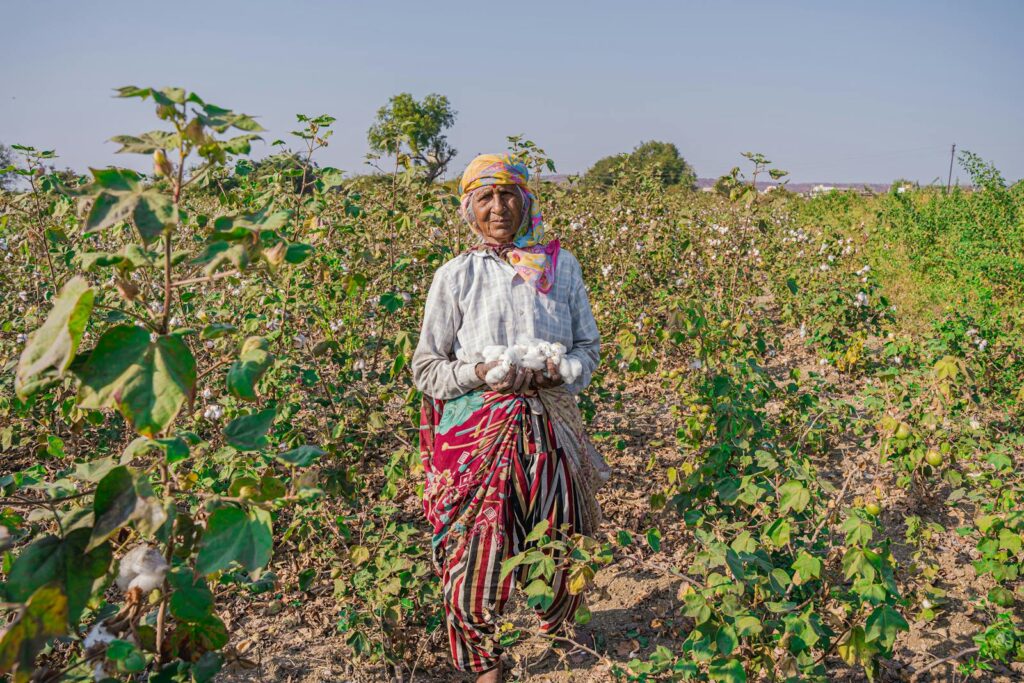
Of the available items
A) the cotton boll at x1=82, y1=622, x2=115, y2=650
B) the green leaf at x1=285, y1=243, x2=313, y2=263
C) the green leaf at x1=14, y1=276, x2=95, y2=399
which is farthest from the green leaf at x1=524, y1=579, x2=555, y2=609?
the green leaf at x1=14, y1=276, x2=95, y2=399

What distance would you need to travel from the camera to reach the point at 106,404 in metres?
0.92

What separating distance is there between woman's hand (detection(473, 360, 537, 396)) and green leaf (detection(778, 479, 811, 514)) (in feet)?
2.45

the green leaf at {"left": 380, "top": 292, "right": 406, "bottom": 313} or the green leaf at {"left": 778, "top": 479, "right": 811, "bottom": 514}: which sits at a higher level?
the green leaf at {"left": 380, "top": 292, "right": 406, "bottom": 313}

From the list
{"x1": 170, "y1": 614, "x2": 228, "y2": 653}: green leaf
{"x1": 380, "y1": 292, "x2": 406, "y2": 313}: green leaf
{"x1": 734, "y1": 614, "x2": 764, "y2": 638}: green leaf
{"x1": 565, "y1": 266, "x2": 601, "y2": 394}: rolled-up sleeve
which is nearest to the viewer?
{"x1": 170, "y1": 614, "x2": 228, "y2": 653}: green leaf

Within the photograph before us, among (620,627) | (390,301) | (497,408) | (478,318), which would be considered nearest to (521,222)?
(478,318)

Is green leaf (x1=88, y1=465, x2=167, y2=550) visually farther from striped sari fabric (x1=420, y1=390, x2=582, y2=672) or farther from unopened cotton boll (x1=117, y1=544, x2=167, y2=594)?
striped sari fabric (x1=420, y1=390, x2=582, y2=672)

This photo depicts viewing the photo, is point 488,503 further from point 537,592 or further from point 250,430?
point 250,430

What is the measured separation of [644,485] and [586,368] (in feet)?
4.67

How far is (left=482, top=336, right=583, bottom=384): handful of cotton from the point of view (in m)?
2.06

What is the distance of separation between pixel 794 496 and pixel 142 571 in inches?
54.5

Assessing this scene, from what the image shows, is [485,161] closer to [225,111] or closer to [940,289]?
[225,111]

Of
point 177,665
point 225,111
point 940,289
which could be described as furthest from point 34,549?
point 940,289

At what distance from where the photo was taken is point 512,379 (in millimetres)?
2082

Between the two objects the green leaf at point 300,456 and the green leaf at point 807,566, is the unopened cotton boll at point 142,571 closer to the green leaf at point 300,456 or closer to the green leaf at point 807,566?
the green leaf at point 300,456
